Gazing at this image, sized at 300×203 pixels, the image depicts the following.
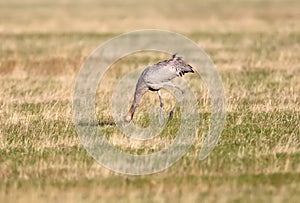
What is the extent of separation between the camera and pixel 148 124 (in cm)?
1759

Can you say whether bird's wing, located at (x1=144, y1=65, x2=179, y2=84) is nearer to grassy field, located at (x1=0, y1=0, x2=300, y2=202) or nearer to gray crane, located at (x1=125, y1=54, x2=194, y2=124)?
gray crane, located at (x1=125, y1=54, x2=194, y2=124)

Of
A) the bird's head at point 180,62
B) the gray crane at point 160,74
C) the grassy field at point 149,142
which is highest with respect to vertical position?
the bird's head at point 180,62

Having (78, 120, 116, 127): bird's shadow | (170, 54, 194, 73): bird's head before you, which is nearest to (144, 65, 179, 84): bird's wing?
(170, 54, 194, 73): bird's head

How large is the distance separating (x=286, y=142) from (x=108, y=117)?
4.92 metres

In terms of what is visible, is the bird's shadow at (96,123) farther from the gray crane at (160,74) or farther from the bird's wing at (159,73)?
the bird's wing at (159,73)

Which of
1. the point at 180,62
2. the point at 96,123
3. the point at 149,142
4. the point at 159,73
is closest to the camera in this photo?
the point at 149,142

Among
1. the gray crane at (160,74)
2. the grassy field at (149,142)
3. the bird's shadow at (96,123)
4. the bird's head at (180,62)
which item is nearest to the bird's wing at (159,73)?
the gray crane at (160,74)

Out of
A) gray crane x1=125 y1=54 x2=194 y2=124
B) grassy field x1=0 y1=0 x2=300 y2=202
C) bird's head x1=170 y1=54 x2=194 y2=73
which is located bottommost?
grassy field x1=0 y1=0 x2=300 y2=202

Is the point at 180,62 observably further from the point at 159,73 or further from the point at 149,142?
the point at 149,142

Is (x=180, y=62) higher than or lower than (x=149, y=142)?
higher

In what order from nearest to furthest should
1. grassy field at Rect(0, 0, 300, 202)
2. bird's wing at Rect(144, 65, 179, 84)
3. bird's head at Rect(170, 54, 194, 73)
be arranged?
grassy field at Rect(0, 0, 300, 202)
bird's wing at Rect(144, 65, 179, 84)
bird's head at Rect(170, 54, 194, 73)

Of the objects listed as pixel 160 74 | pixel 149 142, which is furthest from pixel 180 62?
pixel 149 142

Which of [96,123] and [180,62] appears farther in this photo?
[96,123]

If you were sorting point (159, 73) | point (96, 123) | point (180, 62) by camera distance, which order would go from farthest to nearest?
point (96, 123) → point (180, 62) → point (159, 73)
